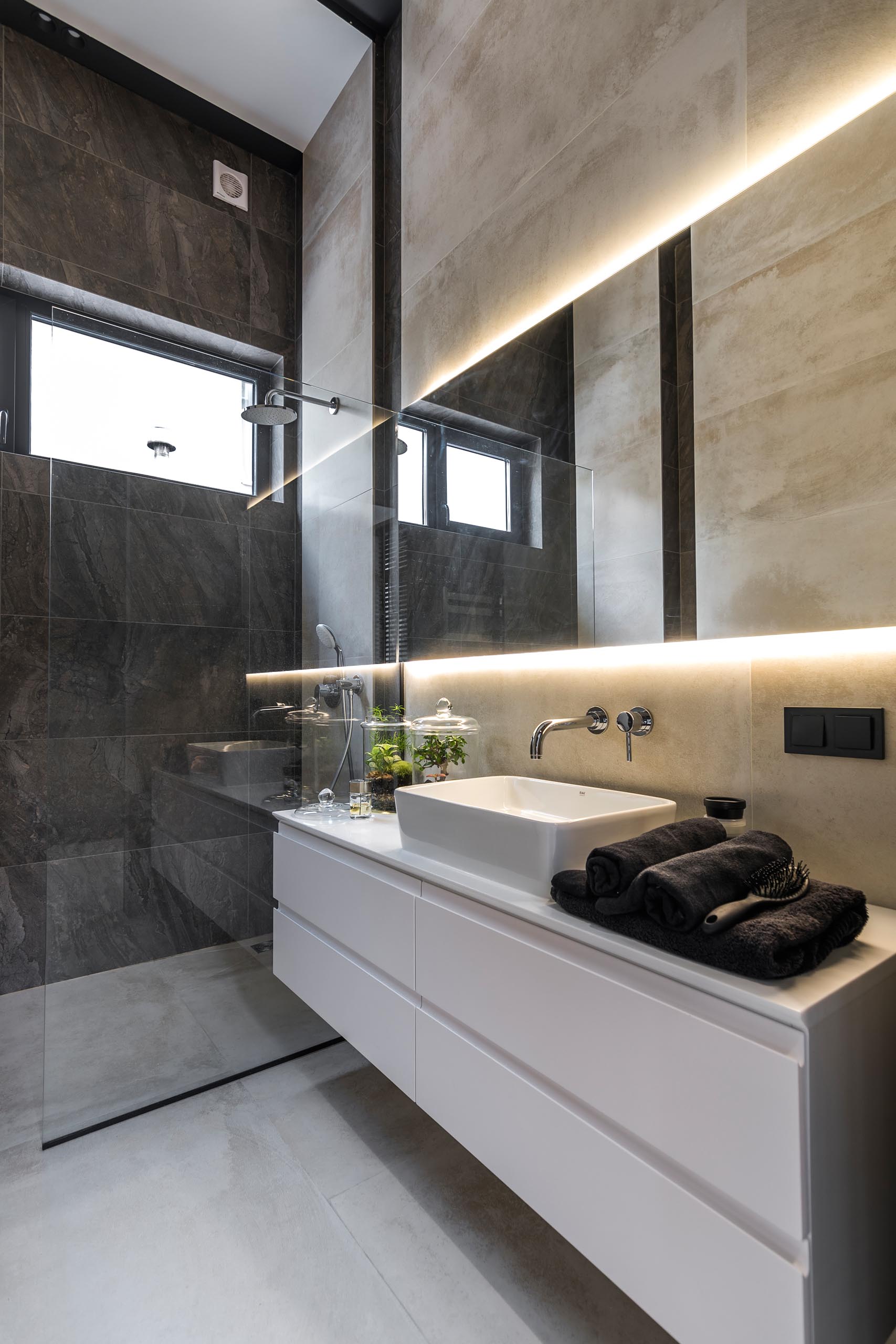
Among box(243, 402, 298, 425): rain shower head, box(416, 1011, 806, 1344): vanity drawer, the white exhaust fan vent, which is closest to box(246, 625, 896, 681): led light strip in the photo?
box(243, 402, 298, 425): rain shower head

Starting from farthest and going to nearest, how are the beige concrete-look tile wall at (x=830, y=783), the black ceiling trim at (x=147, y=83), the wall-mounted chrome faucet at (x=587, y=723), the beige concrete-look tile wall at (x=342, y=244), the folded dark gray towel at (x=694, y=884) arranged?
the beige concrete-look tile wall at (x=342, y=244)
the black ceiling trim at (x=147, y=83)
the wall-mounted chrome faucet at (x=587, y=723)
the beige concrete-look tile wall at (x=830, y=783)
the folded dark gray towel at (x=694, y=884)

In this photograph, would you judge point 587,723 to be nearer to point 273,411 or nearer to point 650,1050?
point 650,1050

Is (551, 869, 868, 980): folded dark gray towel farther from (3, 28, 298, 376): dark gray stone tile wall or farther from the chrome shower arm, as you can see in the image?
(3, 28, 298, 376): dark gray stone tile wall

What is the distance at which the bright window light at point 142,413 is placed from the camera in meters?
1.74

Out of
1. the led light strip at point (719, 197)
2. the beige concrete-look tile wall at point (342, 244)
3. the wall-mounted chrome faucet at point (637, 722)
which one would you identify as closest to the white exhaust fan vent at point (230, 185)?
the beige concrete-look tile wall at point (342, 244)

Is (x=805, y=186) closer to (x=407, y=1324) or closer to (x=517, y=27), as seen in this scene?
(x=517, y=27)

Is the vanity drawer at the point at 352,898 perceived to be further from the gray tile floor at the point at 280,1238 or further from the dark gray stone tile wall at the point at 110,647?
the gray tile floor at the point at 280,1238

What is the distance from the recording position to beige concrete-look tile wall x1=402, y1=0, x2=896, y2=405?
128cm

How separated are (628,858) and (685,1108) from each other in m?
0.31

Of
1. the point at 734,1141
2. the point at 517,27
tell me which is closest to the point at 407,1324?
the point at 734,1141

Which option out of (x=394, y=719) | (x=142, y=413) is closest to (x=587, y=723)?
(x=394, y=719)

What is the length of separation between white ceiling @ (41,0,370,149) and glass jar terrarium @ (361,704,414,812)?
2464 millimetres

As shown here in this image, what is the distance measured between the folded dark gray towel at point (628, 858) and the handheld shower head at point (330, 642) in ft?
4.04

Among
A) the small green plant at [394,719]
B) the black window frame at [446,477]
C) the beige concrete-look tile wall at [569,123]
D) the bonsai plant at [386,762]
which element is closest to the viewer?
the beige concrete-look tile wall at [569,123]
